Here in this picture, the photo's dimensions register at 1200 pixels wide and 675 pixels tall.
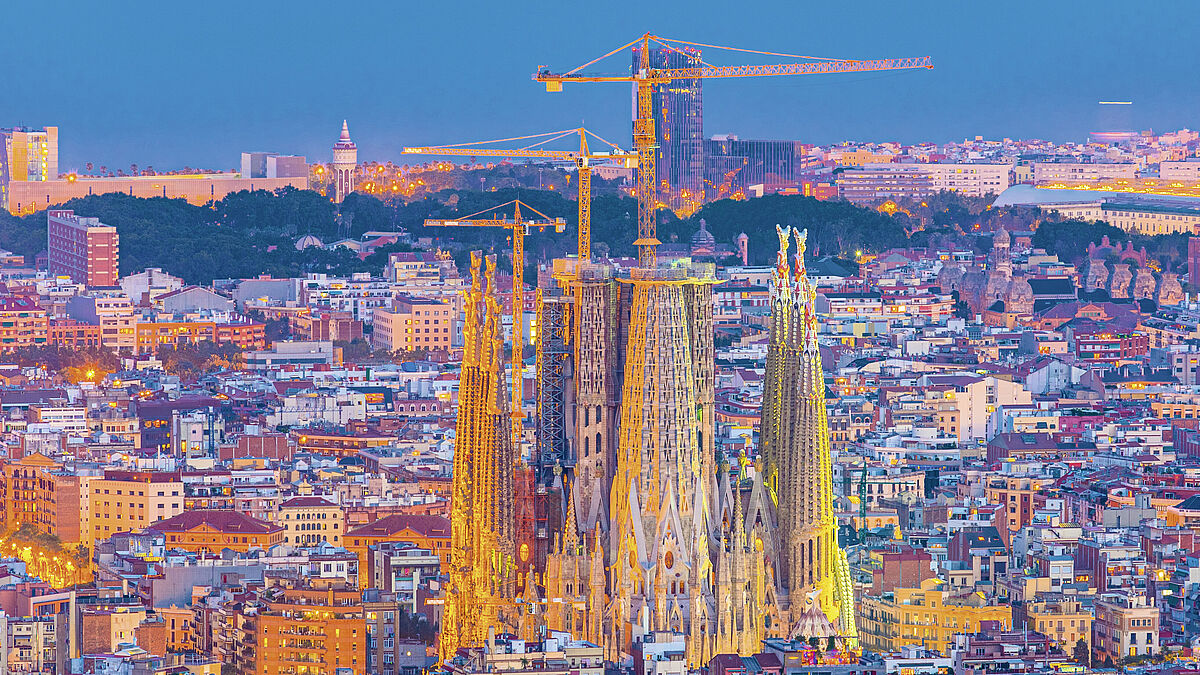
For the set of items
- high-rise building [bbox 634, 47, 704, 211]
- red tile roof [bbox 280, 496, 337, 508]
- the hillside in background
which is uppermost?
high-rise building [bbox 634, 47, 704, 211]

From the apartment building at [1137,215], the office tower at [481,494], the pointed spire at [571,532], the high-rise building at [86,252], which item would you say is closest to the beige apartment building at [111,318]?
the high-rise building at [86,252]

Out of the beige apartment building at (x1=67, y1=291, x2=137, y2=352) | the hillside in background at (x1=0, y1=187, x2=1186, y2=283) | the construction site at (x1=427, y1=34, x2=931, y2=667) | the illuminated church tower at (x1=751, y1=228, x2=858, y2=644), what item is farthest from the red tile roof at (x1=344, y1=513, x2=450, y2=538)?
the hillside in background at (x1=0, y1=187, x2=1186, y2=283)

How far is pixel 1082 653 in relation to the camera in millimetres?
47531

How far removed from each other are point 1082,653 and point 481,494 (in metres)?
9.49

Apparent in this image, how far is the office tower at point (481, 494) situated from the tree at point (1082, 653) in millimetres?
7864

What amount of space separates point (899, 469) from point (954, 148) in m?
100

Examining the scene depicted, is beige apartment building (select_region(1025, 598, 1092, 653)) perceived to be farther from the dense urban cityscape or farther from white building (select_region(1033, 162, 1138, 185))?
white building (select_region(1033, 162, 1138, 185))

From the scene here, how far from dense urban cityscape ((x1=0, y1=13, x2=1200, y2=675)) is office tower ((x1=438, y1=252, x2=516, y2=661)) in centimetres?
6

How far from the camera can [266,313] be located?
106875 millimetres

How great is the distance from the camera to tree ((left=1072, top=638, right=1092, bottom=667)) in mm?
46219

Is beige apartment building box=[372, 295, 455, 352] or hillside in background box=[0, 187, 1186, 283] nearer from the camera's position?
beige apartment building box=[372, 295, 455, 352]

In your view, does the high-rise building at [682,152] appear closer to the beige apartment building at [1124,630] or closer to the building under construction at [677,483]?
the beige apartment building at [1124,630]

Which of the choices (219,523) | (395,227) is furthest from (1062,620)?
(395,227)

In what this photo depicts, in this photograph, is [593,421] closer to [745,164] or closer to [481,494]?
[481,494]
